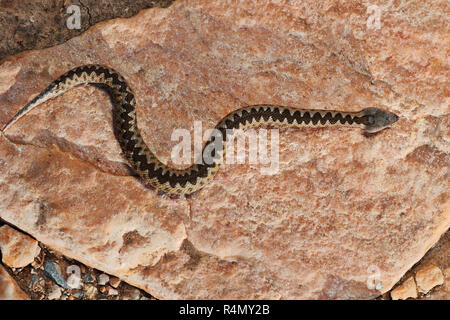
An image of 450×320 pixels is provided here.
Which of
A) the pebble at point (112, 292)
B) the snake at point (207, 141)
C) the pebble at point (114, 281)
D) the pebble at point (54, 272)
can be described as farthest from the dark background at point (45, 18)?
the pebble at point (112, 292)

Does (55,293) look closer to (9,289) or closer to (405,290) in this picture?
(9,289)

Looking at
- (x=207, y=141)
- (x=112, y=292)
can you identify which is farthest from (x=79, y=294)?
(x=207, y=141)

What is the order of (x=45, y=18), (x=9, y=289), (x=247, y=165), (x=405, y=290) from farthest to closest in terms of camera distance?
(x=45, y=18) → (x=405, y=290) → (x=247, y=165) → (x=9, y=289)

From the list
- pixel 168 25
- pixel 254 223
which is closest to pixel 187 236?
pixel 254 223

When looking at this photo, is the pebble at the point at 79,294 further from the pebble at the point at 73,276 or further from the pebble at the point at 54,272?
the pebble at the point at 54,272

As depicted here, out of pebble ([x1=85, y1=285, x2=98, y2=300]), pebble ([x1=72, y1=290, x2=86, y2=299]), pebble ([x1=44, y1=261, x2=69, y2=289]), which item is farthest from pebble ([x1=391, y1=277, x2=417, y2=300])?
pebble ([x1=44, y1=261, x2=69, y2=289])
